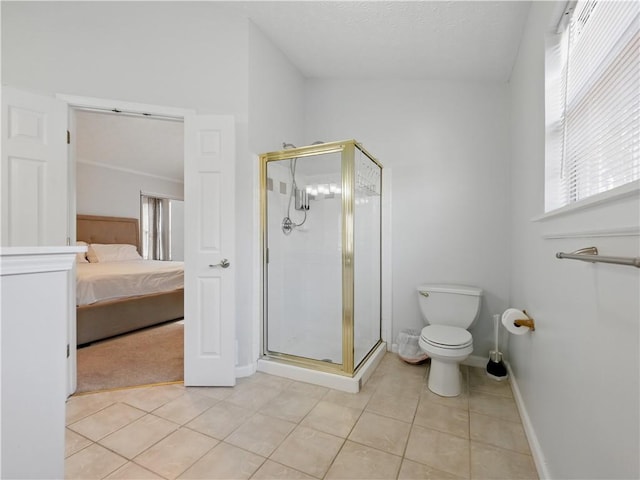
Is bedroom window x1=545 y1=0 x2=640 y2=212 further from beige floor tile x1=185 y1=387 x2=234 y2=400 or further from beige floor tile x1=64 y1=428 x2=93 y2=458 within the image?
beige floor tile x1=64 y1=428 x2=93 y2=458

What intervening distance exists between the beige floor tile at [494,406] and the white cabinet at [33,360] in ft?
7.10

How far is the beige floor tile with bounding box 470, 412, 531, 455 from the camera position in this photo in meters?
1.64

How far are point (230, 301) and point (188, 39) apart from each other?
2.06m

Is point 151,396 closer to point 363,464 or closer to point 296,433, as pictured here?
point 296,433

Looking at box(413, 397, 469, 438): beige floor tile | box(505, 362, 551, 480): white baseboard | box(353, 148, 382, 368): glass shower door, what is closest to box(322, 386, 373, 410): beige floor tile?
box(353, 148, 382, 368): glass shower door

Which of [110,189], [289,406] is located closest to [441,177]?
[289,406]

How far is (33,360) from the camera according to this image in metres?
0.79

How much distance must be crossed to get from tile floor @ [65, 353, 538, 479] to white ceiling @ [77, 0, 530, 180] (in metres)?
2.16

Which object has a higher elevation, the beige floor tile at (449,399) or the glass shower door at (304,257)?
the glass shower door at (304,257)

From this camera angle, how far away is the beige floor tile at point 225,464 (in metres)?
1.43

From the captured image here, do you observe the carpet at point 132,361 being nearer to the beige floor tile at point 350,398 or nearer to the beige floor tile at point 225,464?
the beige floor tile at point 225,464

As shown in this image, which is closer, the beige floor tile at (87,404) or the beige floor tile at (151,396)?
the beige floor tile at (87,404)

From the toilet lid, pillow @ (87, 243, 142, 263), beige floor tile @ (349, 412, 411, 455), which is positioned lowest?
beige floor tile @ (349, 412, 411, 455)

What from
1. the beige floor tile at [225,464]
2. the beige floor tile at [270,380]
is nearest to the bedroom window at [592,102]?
the beige floor tile at [225,464]
